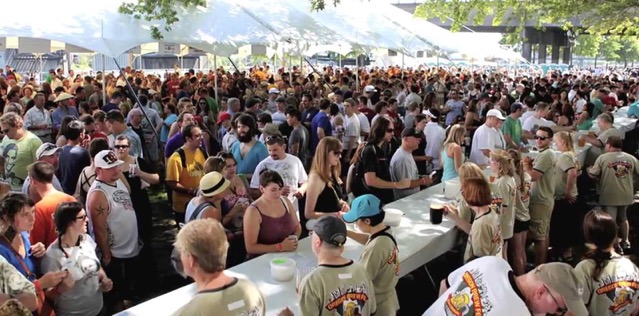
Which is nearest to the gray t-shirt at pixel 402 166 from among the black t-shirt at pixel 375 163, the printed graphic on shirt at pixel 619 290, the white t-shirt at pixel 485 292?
the black t-shirt at pixel 375 163

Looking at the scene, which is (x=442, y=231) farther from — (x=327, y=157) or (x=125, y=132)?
(x=125, y=132)

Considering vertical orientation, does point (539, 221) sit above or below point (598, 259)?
below

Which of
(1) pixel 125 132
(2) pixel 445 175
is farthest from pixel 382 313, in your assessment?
→ (1) pixel 125 132

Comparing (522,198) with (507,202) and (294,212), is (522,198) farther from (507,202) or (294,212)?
(294,212)

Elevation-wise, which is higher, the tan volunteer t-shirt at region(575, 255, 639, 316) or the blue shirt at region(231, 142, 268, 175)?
the blue shirt at region(231, 142, 268, 175)

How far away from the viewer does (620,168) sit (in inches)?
275

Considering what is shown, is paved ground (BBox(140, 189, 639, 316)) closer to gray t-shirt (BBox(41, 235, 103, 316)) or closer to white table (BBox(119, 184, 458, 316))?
white table (BBox(119, 184, 458, 316))

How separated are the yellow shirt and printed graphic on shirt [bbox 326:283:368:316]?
3135mm

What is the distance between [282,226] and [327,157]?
0.79 m

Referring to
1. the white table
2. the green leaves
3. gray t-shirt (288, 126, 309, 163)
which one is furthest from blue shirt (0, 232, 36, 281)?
the green leaves

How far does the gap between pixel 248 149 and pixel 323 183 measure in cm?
157

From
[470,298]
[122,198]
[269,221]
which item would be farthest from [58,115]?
[470,298]

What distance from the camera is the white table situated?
3457 mm

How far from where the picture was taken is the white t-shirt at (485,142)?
24.4 feet
